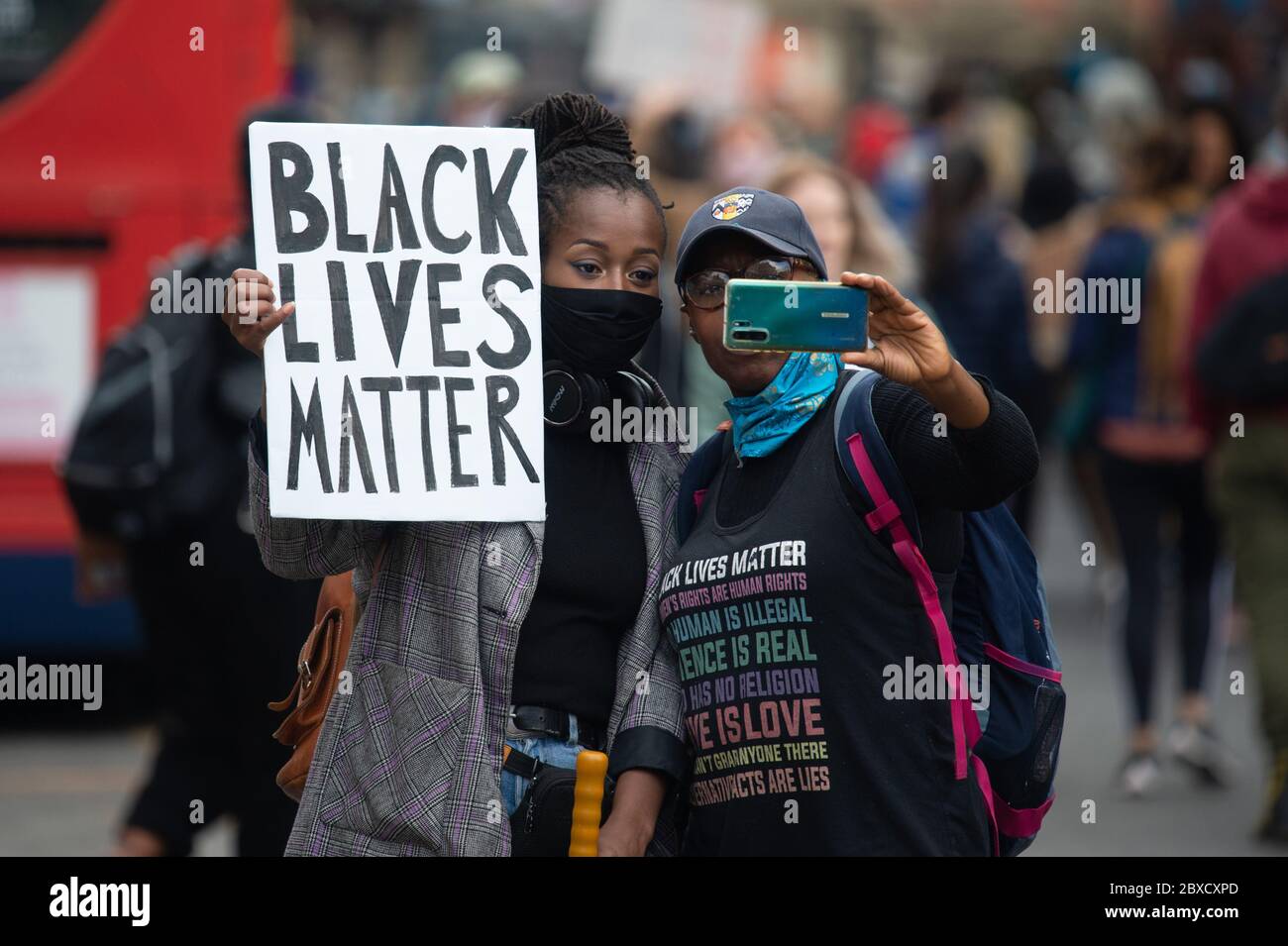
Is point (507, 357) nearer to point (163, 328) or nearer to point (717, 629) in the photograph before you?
point (717, 629)

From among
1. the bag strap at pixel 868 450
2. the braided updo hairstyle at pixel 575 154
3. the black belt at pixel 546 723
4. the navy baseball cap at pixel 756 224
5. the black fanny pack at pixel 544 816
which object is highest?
the braided updo hairstyle at pixel 575 154

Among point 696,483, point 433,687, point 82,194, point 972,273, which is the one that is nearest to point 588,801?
point 433,687

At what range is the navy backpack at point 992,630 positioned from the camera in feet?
9.91

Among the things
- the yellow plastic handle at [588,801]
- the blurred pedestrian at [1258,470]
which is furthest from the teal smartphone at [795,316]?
the blurred pedestrian at [1258,470]

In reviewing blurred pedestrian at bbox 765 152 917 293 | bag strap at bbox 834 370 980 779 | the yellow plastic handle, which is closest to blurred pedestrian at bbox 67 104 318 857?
blurred pedestrian at bbox 765 152 917 293

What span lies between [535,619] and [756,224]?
0.71 meters

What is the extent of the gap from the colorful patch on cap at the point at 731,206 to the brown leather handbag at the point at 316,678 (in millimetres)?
909

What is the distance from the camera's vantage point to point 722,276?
10.4ft

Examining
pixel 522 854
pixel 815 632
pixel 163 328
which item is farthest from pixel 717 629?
pixel 163 328

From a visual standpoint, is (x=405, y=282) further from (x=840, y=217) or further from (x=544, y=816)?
(x=840, y=217)

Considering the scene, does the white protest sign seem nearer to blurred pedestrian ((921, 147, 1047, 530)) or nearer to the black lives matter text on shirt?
the black lives matter text on shirt

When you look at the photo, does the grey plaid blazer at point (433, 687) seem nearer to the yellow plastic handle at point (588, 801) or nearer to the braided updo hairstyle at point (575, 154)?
the yellow plastic handle at point (588, 801)

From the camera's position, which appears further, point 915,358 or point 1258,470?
point 1258,470

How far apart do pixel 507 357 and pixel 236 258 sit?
2077 mm
